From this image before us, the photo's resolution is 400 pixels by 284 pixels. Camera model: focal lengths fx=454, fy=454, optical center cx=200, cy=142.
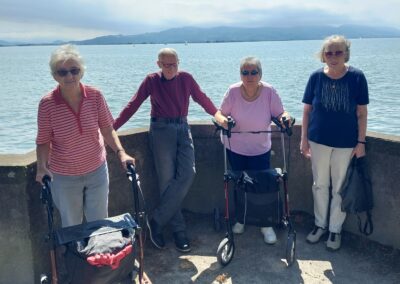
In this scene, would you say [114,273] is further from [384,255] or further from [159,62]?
[384,255]

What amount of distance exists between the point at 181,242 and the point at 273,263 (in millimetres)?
1048

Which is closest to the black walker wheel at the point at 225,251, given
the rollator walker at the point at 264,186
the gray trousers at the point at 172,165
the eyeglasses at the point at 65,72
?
the rollator walker at the point at 264,186

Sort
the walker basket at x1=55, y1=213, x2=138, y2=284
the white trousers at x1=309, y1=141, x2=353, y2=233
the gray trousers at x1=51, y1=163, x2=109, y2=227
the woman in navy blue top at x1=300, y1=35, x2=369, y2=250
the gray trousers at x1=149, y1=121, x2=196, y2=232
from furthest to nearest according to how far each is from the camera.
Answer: the gray trousers at x1=149, y1=121, x2=196, y2=232, the white trousers at x1=309, y1=141, x2=353, y2=233, the woman in navy blue top at x1=300, y1=35, x2=369, y2=250, the gray trousers at x1=51, y1=163, x2=109, y2=227, the walker basket at x1=55, y1=213, x2=138, y2=284

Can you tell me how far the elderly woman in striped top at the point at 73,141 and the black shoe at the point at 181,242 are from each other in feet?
4.13

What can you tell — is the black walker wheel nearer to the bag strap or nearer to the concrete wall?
the concrete wall

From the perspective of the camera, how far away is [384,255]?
4848mm

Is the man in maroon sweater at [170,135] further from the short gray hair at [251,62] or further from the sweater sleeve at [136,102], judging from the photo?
the short gray hair at [251,62]

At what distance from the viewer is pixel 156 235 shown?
5180 mm

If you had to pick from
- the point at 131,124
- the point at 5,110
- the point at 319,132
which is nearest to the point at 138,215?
the point at 319,132

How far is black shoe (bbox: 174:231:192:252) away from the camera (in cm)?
505

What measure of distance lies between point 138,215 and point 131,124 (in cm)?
1663

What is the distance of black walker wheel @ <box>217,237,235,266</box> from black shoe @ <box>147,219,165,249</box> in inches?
31.2

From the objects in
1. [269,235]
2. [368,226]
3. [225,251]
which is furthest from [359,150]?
[225,251]

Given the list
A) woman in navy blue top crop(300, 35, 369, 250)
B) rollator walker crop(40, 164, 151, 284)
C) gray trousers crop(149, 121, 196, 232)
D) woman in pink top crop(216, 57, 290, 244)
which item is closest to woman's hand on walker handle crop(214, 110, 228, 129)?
woman in pink top crop(216, 57, 290, 244)
